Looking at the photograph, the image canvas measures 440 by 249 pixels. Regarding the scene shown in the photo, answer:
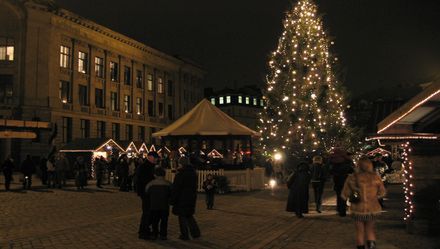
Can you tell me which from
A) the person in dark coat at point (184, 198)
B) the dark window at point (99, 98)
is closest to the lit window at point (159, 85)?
the dark window at point (99, 98)

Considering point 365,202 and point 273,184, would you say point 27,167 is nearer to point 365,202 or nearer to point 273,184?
point 273,184

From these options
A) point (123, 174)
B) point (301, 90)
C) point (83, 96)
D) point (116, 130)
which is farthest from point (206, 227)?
point (116, 130)

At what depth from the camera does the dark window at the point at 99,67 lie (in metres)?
57.9

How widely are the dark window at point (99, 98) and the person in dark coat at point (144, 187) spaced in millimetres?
48817

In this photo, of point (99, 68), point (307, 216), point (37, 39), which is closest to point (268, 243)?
point (307, 216)

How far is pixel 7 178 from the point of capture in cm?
2481

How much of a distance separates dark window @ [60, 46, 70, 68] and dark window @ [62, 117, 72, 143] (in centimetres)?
561

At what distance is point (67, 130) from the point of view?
52.3m

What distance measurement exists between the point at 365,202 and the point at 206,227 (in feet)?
15.8

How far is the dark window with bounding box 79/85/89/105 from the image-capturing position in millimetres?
54925

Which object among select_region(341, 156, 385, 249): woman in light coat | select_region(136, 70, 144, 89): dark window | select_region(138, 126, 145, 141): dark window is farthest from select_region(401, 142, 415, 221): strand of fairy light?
select_region(136, 70, 144, 89): dark window

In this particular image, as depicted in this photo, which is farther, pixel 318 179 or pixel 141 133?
pixel 141 133

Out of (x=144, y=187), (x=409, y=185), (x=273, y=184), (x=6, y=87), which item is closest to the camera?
(x=144, y=187)

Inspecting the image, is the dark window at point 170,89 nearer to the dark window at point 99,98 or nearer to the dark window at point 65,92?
the dark window at point 99,98
